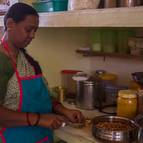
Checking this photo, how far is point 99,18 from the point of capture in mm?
1110

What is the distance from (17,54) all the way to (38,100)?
22 cm

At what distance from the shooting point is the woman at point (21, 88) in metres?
1.11

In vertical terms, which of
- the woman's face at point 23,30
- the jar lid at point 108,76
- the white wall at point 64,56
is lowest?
the jar lid at point 108,76

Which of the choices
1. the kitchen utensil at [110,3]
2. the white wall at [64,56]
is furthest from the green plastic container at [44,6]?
the kitchen utensil at [110,3]

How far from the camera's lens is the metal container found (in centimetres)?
147

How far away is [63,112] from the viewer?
130 centimetres

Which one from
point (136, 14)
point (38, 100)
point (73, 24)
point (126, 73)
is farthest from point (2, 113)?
point (126, 73)

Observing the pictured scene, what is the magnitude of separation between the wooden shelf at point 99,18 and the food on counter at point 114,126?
1.29ft

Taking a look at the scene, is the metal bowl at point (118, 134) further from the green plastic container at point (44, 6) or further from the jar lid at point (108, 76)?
the green plastic container at point (44, 6)

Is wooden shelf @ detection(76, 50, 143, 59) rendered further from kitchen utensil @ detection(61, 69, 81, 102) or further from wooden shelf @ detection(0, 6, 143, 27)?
wooden shelf @ detection(0, 6, 143, 27)

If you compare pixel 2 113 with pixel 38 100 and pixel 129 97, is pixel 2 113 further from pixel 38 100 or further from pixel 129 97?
pixel 129 97

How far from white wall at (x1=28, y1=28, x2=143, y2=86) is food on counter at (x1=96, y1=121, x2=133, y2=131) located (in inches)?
21.1

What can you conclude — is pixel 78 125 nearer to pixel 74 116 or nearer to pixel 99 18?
pixel 74 116

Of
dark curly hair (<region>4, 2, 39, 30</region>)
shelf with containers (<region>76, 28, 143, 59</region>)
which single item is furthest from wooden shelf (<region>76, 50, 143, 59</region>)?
dark curly hair (<region>4, 2, 39, 30</region>)
